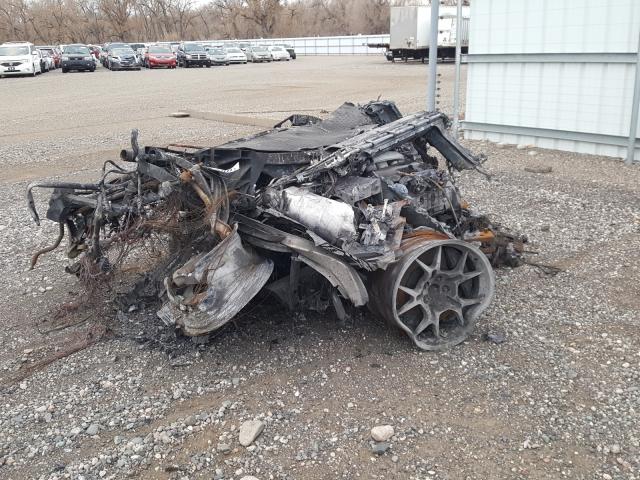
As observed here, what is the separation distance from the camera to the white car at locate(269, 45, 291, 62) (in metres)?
45.5

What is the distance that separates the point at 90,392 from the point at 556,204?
595 cm

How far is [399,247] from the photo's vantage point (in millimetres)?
3795

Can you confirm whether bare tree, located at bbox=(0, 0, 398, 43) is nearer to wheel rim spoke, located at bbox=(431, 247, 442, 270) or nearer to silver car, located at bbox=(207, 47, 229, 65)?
silver car, located at bbox=(207, 47, 229, 65)

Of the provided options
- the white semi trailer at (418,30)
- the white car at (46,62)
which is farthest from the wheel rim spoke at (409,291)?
the white car at (46,62)

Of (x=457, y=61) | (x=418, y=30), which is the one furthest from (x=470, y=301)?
(x=418, y=30)

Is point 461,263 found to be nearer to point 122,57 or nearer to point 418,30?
point 418,30

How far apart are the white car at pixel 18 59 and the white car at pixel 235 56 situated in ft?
41.4

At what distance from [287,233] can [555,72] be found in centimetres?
802

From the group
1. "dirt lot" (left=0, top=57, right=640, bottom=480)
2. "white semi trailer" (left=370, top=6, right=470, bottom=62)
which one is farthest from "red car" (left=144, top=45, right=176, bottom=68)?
"dirt lot" (left=0, top=57, right=640, bottom=480)

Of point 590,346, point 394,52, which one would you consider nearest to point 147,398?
point 590,346

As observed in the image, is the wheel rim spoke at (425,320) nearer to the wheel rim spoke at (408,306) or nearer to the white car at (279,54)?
the wheel rim spoke at (408,306)

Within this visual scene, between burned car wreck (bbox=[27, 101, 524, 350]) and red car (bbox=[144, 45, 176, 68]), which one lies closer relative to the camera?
burned car wreck (bbox=[27, 101, 524, 350])

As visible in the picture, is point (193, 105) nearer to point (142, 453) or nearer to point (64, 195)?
point (64, 195)

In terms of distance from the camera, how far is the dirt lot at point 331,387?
121 inches
